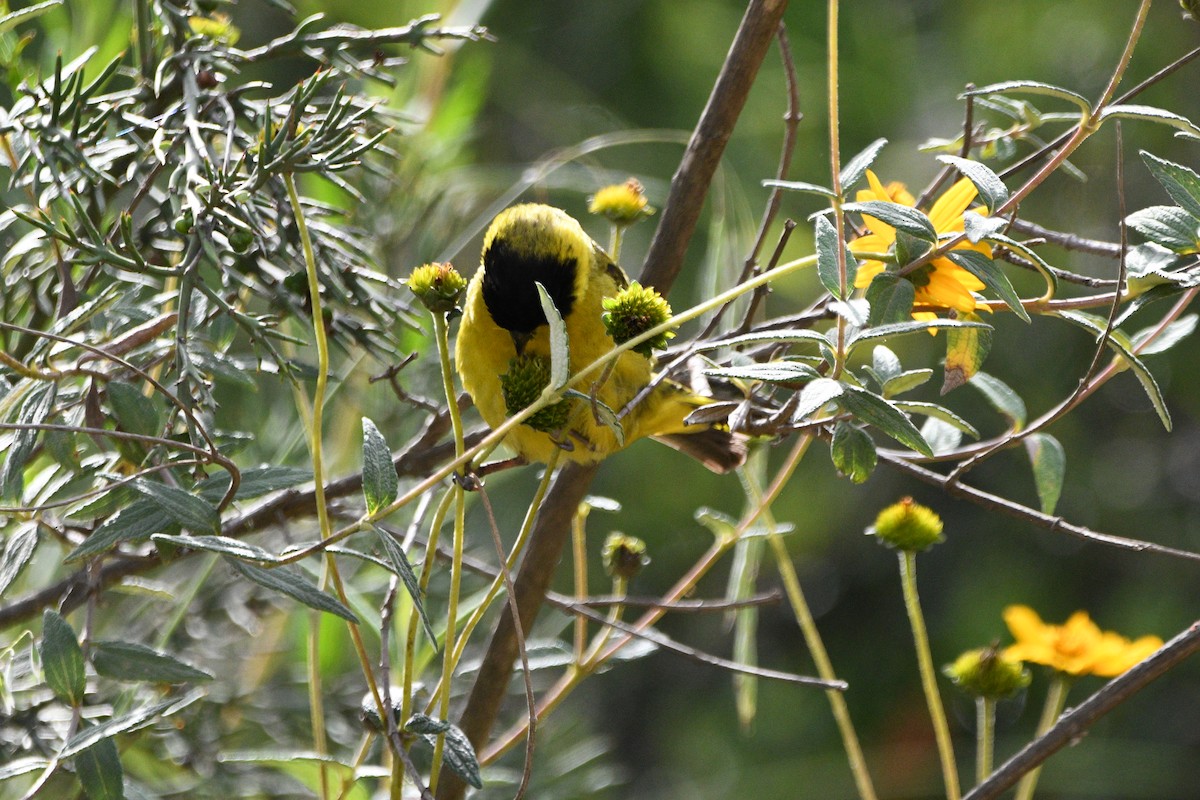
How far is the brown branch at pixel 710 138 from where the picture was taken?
1.27 m

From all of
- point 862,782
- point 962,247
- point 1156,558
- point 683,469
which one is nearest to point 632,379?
point 862,782

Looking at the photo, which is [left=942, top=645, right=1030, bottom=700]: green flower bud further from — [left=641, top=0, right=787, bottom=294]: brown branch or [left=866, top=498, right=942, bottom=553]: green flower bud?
[left=641, top=0, right=787, bottom=294]: brown branch

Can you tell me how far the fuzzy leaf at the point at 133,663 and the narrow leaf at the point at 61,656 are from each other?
2 centimetres

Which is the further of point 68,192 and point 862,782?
point 862,782

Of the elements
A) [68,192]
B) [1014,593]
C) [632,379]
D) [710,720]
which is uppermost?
[68,192]

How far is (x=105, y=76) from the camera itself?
3.46 feet

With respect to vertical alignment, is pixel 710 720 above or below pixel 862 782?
below

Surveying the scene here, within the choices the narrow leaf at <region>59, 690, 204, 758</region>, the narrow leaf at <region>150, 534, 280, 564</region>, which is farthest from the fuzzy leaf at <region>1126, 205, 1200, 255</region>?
the narrow leaf at <region>59, 690, 204, 758</region>

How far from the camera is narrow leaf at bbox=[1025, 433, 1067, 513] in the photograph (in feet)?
3.64

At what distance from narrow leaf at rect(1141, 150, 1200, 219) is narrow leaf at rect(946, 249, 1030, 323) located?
166mm

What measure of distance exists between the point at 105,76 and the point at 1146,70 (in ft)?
10.3

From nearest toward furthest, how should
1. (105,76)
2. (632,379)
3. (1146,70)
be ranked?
1. (105,76)
2. (632,379)
3. (1146,70)

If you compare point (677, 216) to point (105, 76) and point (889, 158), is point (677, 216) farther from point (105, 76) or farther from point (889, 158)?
point (889, 158)

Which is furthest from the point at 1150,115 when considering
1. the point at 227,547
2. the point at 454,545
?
the point at 227,547
